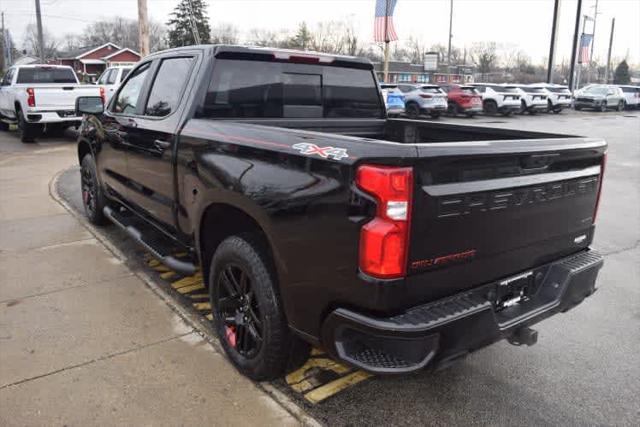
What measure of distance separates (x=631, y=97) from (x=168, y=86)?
4167cm

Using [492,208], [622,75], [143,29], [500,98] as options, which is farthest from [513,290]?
[622,75]

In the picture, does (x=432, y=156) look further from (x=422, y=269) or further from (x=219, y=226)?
(x=219, y=226)

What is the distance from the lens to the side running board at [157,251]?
12.1ft

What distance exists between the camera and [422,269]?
7.35ft

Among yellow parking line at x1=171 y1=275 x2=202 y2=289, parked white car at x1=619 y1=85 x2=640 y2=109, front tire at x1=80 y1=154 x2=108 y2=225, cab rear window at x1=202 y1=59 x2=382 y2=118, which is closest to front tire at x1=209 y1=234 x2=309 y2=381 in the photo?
cab rear window at x1=202 y1=59 x2=382 y2=118

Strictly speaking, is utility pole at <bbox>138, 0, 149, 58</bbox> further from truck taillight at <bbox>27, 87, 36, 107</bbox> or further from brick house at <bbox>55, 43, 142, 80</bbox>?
brick house at <bbox>55, 43, 142, 80</bbox>

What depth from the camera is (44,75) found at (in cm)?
1522

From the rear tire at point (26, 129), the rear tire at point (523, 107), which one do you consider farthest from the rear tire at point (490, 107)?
the rear tire at point (26, 129)

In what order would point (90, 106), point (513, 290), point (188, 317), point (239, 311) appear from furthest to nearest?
point (90, 106) → point (188, 317) → point (239, 311) → point (513, 290)

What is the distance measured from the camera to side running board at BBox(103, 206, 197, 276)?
12.1ft

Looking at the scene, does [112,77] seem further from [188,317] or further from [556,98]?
[556,98]

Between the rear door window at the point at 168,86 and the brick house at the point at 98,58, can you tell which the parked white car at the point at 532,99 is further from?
the brick house at the point at 98,58

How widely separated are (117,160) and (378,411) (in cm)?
335

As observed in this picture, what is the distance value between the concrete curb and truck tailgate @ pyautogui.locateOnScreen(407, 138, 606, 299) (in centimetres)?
104
